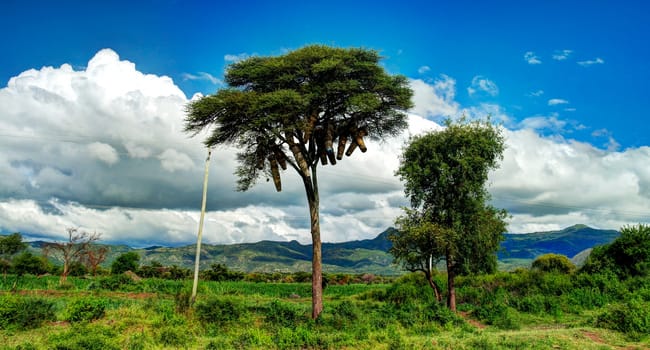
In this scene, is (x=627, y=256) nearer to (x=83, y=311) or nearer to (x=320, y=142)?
(x=320, y=142)

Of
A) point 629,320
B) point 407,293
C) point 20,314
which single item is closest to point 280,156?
point 20,314

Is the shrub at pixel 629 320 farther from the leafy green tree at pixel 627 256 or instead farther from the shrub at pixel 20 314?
the shrub at pixel 20 314

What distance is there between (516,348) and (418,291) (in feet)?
79.2

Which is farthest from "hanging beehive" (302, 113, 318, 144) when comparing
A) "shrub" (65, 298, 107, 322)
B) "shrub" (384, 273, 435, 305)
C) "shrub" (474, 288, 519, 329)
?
"shrub" (384, 273, 435, 305)

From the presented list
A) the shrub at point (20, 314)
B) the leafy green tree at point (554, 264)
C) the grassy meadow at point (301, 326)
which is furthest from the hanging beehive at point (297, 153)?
the leafy green tree at point (554, 264)

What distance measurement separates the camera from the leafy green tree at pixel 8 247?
68.8 metres

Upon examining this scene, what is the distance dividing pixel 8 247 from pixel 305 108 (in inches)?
2796

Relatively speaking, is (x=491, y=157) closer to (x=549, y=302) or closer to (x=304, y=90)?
(x=549, y=302)

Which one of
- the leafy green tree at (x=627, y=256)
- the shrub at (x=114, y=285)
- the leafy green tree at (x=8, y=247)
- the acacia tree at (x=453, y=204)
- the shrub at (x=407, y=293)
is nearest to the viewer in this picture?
the acacia tree at (x=453, y=204)

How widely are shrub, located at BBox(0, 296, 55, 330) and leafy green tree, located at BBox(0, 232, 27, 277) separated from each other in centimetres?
6286

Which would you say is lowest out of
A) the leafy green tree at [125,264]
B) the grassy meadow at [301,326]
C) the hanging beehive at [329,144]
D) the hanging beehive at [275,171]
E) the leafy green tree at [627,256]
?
the leafy green tree at [125,264]

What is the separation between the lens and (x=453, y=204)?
88.2 ft

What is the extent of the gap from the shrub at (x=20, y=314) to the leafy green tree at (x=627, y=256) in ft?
118

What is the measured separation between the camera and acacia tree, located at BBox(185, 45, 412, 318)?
21.4m
